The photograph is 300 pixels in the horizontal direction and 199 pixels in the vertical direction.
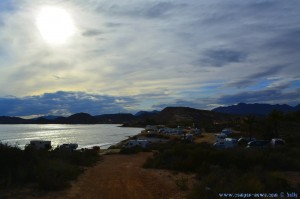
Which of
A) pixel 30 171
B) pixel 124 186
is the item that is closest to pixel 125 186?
pixel 124 186

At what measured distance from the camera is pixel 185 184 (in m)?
18.5

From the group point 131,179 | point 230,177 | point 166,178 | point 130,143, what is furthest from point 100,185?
point 130,143

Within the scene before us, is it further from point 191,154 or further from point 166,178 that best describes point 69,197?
point 191,154

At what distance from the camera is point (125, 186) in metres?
18.5

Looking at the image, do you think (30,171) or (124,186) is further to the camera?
(30,171)

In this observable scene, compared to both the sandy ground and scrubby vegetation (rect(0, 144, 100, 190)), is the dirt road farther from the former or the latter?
scrubby vegetation (rect(0, 144, 100, 190))

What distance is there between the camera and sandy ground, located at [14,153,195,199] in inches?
638

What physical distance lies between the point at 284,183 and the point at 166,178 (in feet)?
22.1

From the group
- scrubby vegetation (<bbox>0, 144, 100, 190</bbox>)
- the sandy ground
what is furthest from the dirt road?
scrubby vegetation (<bbox>0, 144, 100, 190</bbox>)

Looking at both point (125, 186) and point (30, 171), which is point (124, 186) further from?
point (30, 171)

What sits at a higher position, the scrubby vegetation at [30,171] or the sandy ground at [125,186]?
the scrubby vegetation at [30,171]

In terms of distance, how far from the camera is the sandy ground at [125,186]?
16203 mm

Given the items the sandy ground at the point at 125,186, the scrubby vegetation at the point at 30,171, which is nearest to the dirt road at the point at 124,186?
the sandy ground at the point at 125,186

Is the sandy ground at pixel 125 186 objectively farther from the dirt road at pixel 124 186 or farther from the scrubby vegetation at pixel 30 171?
the scrubby vegetation at pixel 30 171
